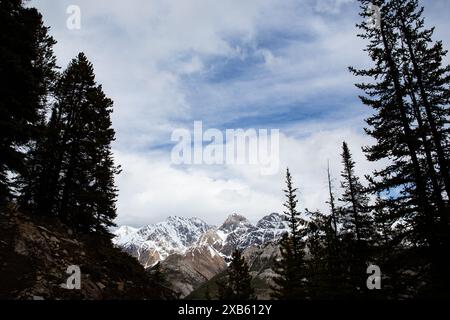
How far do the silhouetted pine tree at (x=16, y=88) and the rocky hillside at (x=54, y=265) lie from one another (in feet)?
10.2

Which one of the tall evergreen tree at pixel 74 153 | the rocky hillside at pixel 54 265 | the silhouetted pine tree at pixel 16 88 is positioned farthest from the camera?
the tall evergreen tree at pixel 74 153

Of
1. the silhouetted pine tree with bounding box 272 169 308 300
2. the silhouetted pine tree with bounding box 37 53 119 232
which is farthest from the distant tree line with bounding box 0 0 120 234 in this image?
the silhouetted pine tree with bounding box 272 169 308 300

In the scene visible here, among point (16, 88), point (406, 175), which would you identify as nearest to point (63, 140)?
point (16, 88)

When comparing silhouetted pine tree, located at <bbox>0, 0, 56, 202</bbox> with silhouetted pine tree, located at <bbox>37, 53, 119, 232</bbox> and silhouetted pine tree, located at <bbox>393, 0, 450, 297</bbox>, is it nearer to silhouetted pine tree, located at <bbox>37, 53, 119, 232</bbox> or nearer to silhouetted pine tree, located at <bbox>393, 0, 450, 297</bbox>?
silhouetted pine tree, located at <bbox>37, 53, 119, 232</bbox>

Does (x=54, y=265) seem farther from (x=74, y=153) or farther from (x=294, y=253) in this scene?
(x=294, y=253)

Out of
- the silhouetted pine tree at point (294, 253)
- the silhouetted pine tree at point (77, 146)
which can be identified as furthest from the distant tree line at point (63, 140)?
the silhouetted pine tree at point (294, 253)

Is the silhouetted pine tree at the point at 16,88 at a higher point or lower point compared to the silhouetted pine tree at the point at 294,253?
higher

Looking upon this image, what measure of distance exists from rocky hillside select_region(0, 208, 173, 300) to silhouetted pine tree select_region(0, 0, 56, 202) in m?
3.12

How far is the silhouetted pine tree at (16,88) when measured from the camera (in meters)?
17.1

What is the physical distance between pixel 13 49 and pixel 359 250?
23.0 meters

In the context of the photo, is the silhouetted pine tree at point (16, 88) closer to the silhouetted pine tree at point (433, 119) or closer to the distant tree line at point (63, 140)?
the distant tree line at point (63, 140)

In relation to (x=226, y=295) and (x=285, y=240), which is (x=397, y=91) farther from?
(x=226, y=295)

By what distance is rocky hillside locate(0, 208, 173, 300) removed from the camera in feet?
39.7
